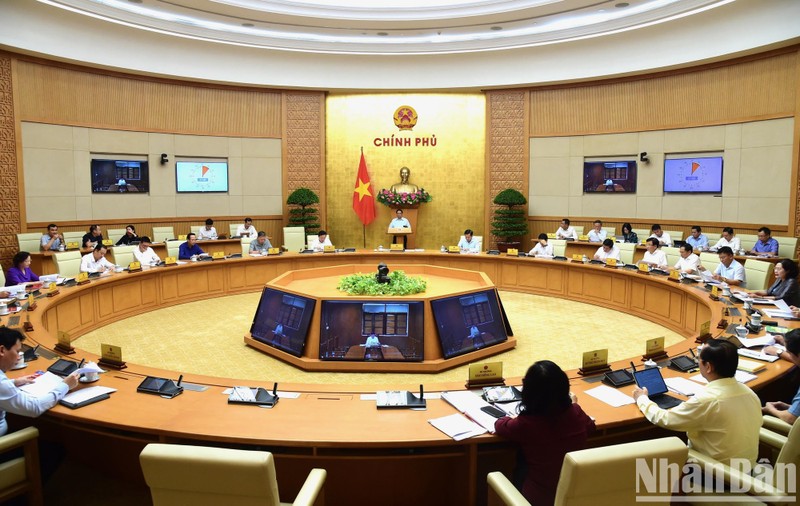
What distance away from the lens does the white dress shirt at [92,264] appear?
Answer: 24.6 feet

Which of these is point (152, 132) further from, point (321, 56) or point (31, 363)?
point (31, 363)

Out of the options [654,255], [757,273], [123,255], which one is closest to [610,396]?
[757,273]

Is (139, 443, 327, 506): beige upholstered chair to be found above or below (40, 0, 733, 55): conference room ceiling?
below

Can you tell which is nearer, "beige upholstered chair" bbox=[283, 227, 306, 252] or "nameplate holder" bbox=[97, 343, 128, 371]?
"nameplate holder" bbox=[97, 343, 128, 371]

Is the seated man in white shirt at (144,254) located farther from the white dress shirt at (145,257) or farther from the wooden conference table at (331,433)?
the wooden conference table at (331,433)

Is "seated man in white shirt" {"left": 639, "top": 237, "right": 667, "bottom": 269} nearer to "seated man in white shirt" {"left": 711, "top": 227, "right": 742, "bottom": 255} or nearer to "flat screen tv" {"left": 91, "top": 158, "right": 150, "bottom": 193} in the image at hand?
"seated man in white shirt" {"left": 711, "top": 227, "right": 742, "bottom": 255}

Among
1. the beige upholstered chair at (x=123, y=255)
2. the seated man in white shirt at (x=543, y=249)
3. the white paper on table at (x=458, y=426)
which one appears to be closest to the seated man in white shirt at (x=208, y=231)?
the beige upholstered chair at (x=123, y=255)

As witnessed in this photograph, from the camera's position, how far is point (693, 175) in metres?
10.4

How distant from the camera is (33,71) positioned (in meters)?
9.43

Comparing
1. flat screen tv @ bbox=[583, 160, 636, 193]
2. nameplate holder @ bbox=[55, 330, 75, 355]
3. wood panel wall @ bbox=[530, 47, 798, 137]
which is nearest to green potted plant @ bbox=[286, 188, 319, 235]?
wood panel wall @ bbox=[530, 47, 798, 137]

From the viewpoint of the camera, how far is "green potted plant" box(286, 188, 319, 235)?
1198 cm

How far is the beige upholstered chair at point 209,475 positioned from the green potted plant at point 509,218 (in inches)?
410

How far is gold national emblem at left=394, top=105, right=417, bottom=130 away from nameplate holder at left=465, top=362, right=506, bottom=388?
1011cm

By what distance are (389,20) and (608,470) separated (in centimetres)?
1028
